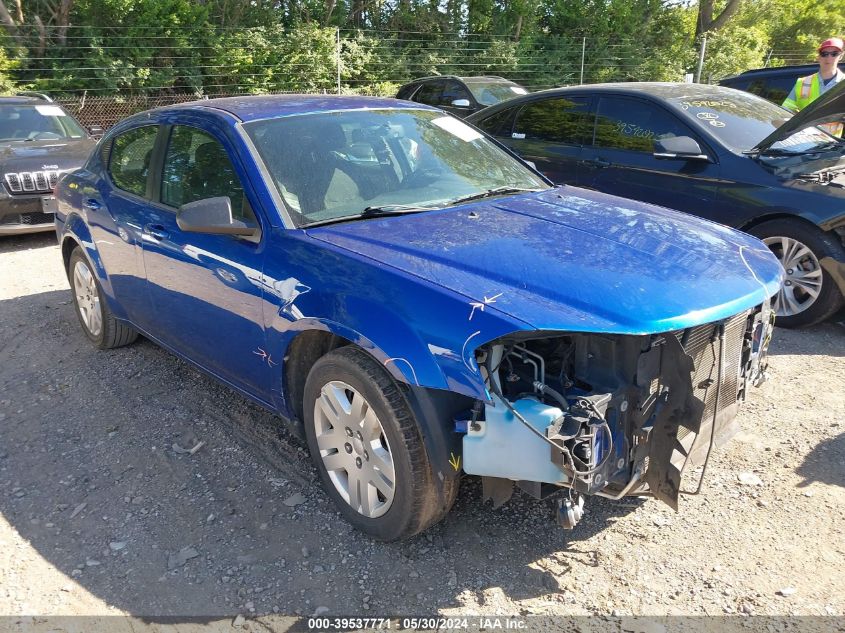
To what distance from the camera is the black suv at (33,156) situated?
792 centimetres

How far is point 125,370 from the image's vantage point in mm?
4785

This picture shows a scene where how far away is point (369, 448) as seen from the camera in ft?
9.18

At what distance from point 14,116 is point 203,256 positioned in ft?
24.3

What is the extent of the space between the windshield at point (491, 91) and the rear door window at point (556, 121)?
14.2 ft

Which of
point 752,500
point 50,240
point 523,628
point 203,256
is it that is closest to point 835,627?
point 752,500

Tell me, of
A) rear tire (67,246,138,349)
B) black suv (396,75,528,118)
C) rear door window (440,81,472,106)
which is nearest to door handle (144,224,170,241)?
rear tire (67,246,138,349)

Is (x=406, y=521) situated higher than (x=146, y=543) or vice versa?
(x=406, y=521)

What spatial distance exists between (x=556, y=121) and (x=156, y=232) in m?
4.06

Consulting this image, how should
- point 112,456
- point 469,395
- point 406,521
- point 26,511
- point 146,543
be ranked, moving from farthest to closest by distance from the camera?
point 112,456 → point 26,511 → point 146,543 → point 406,521 → point 469,395

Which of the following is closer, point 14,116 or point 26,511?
point 26,511

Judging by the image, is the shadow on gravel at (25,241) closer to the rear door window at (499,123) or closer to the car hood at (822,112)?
the rear door window at (499,123)

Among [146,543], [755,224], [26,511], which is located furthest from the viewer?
[755,224]

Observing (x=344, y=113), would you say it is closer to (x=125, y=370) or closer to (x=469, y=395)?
(x=469, y=395)

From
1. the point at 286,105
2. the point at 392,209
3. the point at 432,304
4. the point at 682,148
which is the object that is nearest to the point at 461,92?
the point at 682,148
